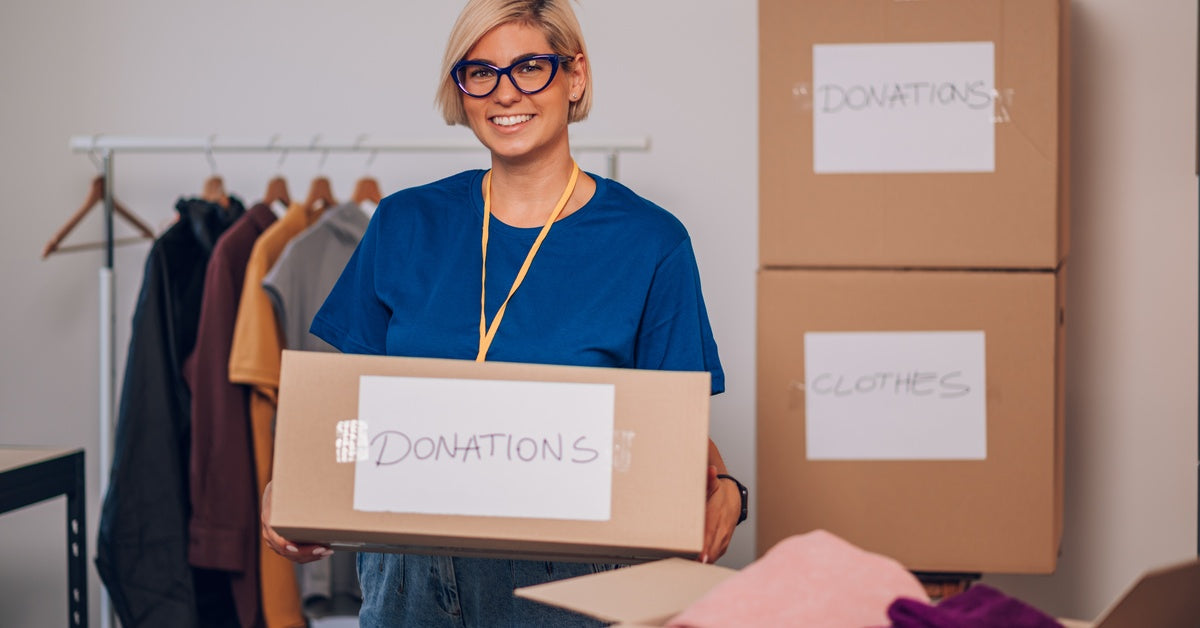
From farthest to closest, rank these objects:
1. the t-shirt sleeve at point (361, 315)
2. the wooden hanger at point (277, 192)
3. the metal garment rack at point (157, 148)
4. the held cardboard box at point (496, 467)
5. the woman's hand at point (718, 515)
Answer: the wooden hanger at point (277, 192), the metal garment rack at point (157, 148), the t-shirt sleeve at point (361, 315), the woman's hand at point (718, 515), the held cardboard box at point (496, 467)

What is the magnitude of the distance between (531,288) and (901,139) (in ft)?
2.50

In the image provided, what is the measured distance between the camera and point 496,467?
886 millimetres

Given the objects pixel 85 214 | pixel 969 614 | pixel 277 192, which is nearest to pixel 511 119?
pixel 969 614

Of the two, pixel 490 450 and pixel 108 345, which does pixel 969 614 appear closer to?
pixel 490 450

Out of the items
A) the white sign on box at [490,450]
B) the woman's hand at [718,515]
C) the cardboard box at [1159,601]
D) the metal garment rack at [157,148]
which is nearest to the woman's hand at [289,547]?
the white sign on box at [490,450]

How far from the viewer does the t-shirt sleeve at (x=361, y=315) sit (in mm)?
1093

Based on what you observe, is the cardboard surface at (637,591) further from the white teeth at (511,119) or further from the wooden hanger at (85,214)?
the wooden hanger at (85,214)

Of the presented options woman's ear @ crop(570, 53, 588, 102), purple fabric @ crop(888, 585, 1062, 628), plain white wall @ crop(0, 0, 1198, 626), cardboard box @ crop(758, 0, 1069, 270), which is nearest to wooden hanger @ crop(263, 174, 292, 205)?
plain white wall @ crop(0, 0, 1198, 626)

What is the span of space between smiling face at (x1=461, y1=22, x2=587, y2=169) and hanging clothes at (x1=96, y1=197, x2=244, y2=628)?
0.96m

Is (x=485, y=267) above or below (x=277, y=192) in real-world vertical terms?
below

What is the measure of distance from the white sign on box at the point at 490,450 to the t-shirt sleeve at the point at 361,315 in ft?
0.65

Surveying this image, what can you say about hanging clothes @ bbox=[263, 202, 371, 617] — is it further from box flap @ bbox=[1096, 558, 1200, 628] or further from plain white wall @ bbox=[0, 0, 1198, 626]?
box flap @ bbox=[1096, 558, 1200, 628]

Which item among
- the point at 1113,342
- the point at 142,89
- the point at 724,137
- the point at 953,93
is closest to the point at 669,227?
the point at 953,93

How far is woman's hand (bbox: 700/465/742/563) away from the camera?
99 centimetres
